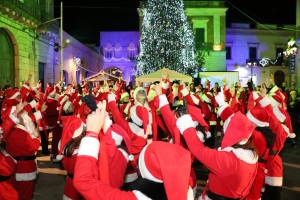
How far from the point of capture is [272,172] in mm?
6180

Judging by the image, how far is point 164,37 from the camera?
27.9 m

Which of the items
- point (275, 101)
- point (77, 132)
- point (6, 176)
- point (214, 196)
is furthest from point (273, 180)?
point (6, 176)

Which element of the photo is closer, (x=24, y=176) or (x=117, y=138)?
(x=117, y=138)

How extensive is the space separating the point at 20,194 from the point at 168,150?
415 cm

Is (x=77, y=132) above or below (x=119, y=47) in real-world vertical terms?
below

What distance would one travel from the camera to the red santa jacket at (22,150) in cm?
564

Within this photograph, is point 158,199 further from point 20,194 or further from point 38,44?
point 38,44

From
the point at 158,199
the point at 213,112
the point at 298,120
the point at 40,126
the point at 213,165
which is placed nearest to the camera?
the point at 158,199

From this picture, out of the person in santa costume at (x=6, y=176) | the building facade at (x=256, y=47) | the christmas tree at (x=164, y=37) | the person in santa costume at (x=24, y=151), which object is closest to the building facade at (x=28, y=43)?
the christmas tree at (x=164, y=37)

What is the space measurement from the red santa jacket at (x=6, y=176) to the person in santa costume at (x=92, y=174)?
2.54m

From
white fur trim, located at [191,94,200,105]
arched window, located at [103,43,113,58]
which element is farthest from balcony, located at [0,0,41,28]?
arched window, located at [103,43,113,58]

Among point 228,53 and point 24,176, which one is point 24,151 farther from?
point 228,53

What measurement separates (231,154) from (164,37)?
24.8m

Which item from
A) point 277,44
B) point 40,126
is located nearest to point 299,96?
point 40,126
